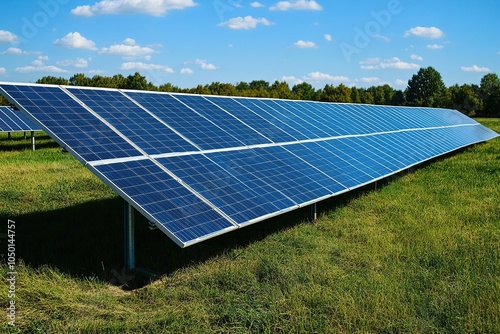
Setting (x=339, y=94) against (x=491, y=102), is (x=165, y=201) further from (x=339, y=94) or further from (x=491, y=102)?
(x=491, y=102)

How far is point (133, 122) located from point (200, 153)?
1419 mm

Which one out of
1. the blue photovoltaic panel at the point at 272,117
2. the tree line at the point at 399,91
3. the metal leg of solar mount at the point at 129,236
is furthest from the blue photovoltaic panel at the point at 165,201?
the tree line at the point at 399,91

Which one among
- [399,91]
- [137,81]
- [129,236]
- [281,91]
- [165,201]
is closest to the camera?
[165,201]

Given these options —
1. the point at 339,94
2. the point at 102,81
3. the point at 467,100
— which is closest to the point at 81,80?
the point at 102,81

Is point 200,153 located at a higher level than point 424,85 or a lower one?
lower

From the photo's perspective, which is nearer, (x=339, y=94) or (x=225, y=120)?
(x=225, y=120)

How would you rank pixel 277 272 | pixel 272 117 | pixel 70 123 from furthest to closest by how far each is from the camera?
pixel 272 117, pixel 70 123, pixel 277 272

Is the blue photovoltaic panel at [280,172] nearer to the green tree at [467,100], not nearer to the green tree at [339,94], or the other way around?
the green tree at [339,94]

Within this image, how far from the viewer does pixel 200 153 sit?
912 cm

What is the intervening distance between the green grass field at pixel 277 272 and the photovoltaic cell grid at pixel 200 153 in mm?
867

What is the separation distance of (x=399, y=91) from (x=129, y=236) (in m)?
110

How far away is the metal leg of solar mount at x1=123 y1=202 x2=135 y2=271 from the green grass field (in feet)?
0.86

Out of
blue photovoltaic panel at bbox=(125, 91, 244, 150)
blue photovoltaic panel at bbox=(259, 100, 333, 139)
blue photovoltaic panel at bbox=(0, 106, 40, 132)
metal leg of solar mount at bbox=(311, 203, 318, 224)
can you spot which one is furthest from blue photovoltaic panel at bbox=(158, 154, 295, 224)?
blue photovoltaic panel at bbox=(0, 106, 40, 132)

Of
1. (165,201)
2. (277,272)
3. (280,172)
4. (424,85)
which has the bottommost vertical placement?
(277,272)
